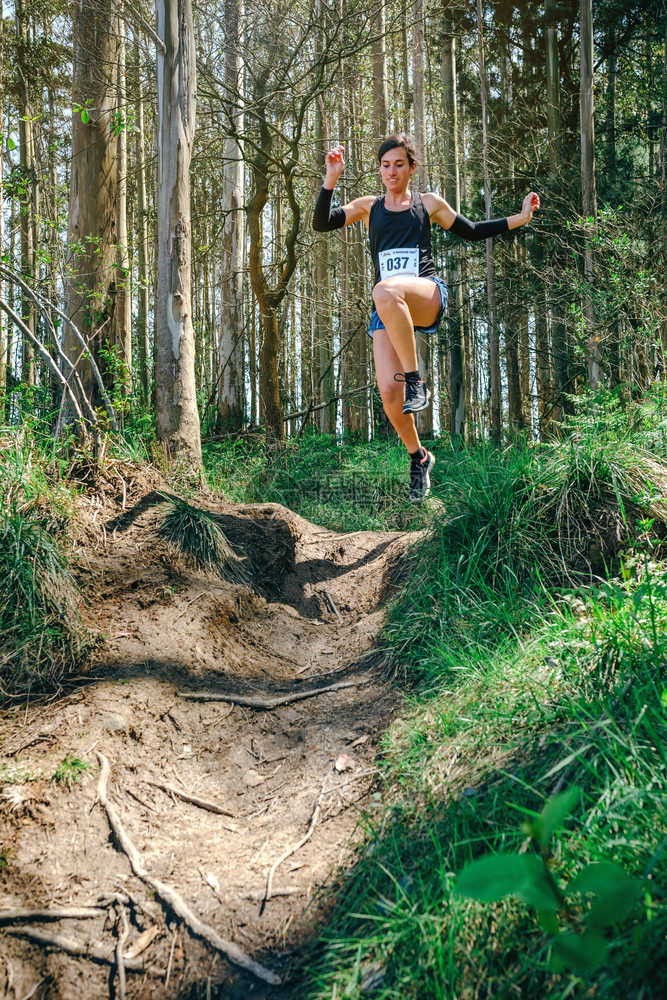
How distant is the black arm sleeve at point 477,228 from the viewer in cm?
381

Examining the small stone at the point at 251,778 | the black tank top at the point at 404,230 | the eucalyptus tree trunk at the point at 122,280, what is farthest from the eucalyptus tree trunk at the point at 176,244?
the small stone at the point at 251,778

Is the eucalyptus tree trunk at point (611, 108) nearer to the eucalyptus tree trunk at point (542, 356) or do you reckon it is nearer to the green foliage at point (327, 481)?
the eucalyptus tree trunk at point (542, 356)

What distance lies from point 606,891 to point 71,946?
168 cm

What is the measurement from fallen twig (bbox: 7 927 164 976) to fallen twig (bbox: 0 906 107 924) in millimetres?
31

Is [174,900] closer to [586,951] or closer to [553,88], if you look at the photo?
[586,951]

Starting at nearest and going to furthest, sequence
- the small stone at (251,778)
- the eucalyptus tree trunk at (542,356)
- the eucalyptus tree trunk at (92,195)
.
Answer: the small stone at (251,778)
the eucalyptus tree trunk at (92,195)
the eucalyptus tree trunk at (542,356)

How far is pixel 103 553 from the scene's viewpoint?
11.6ft

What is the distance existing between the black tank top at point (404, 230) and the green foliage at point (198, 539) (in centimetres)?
182

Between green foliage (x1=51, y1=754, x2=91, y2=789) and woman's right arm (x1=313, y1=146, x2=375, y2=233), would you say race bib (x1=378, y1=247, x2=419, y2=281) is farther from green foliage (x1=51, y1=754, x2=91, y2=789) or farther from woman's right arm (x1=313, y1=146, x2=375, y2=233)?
green foliage (x1=51, y1=754, x2=91, y2=789)

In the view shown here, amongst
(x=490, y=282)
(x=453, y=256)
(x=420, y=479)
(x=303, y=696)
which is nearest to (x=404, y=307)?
(x=420, y=479)

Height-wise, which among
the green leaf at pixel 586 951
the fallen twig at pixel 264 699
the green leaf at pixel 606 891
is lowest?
the fallen twig at pixel 264 699

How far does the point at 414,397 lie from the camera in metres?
3.80

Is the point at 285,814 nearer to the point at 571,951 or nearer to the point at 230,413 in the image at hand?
the point at 571,951

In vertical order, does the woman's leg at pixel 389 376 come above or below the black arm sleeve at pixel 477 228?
below
